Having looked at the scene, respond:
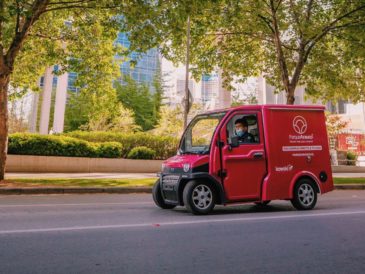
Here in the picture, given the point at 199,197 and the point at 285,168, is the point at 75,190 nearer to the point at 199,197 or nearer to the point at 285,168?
the point at 199,197

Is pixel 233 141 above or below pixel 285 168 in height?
above

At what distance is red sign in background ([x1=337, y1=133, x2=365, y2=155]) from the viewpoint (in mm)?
34959

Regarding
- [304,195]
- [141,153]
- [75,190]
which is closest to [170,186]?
[304,195]

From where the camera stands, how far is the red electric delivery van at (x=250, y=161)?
7.88 m

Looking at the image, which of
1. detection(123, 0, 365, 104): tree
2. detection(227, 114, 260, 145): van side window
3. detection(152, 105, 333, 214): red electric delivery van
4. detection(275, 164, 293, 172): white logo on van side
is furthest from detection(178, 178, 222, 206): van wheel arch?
detection(123, 0, 365, 104): tree

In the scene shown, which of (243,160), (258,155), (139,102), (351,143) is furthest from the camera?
(139,102)

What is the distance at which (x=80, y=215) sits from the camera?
753 cm

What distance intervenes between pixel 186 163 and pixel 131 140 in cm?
1546

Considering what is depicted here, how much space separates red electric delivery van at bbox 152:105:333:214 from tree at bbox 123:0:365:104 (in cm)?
612

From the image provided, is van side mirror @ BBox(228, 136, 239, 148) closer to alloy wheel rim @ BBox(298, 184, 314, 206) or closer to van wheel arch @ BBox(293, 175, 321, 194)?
van wheel arch @ BBox(293, 175, 321, 194)

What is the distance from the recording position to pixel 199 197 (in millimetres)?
7840

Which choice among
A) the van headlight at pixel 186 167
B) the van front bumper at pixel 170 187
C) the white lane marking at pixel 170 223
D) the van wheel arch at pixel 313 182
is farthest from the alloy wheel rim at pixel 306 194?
the van front bumper at pixel 170 187

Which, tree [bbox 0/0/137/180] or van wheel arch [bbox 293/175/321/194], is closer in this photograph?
van wheel arch [bbox 293/175/321/194]

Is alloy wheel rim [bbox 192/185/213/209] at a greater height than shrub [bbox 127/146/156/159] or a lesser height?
lesser
